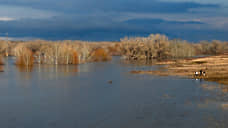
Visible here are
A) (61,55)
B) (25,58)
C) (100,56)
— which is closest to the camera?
(25,58)

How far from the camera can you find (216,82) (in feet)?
102

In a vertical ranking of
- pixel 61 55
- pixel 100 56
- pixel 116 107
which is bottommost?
pixel 116 107

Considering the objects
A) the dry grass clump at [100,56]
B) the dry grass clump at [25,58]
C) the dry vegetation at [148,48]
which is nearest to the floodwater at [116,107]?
the dry grass clump at [25,58]

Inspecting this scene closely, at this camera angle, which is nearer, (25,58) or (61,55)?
(25,58)

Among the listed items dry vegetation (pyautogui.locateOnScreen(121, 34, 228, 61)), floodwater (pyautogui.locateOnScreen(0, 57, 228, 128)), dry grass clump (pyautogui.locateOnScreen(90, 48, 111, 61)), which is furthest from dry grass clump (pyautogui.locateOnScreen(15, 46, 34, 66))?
dry vegetation (pyautogui.locateOnScreen(121, 34, 228, 61))

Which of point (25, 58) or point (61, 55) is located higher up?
point (61, 55)

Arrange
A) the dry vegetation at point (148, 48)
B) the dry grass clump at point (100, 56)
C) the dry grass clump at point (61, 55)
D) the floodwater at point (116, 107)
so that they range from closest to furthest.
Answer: the floodwater at point (116, 107)
the dry grass clump at point (61, 55)
the dry grass clump at point (100, 56)
the dry vegetation at point (148, 48)

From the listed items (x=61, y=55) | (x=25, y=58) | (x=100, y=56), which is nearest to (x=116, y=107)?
(x=25, y=58)

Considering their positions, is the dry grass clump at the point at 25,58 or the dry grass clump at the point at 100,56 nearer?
the dry grass clump at the point at 25,58

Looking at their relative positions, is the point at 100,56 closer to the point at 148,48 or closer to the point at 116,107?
the point at 148,48

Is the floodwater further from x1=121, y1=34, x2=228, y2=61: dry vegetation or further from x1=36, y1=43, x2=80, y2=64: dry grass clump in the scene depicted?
x1=121, y1=34, x2=228, y2=61: dry vegetation

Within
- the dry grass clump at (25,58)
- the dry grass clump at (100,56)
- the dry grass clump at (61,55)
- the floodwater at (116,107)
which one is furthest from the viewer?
the dry grass clump at (100,56)

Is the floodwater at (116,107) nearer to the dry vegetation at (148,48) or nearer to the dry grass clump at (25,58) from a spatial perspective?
the dry grass clump at (25,58)

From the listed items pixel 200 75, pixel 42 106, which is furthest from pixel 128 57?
pixel 42 106
